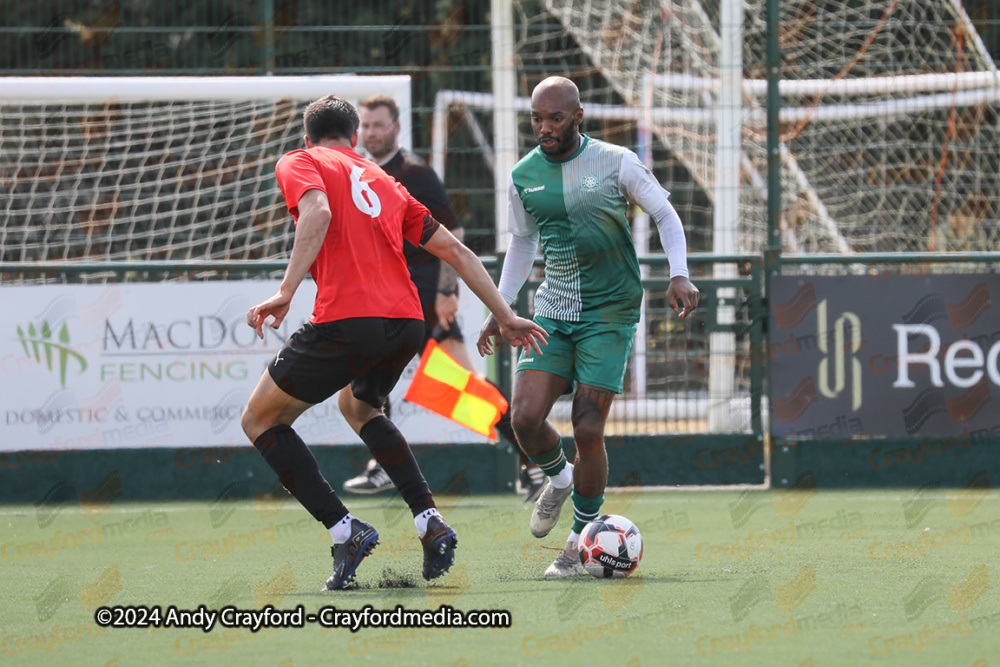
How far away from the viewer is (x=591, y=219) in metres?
5.72

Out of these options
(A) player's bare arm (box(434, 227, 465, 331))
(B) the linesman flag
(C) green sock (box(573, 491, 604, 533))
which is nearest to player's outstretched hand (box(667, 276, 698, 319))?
(C) green sock (box(573, 491, 604, 533))

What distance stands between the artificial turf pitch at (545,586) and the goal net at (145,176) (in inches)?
95.6

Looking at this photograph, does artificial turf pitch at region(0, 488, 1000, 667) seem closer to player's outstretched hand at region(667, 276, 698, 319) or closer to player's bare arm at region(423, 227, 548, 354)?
player's bare arm at region(423, 227, 548, 354)

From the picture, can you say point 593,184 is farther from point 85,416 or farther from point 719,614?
point 85,416

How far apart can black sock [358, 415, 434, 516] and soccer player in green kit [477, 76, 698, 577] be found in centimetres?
57

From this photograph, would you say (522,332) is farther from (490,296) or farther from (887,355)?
(887,355)

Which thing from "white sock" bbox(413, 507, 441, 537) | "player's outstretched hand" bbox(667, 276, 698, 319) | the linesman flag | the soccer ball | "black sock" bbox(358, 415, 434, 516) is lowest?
the linesman flag

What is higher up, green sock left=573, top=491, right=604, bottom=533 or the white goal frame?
the white goal frame

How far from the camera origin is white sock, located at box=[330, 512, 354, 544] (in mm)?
5113

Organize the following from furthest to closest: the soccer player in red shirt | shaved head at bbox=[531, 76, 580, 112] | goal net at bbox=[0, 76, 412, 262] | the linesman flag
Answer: goal net at bbox=[0, 76, 412, 262] < the linesman flag < shaved head at bbox=[531, 76, 580, 112] < the soccer player in red shirt

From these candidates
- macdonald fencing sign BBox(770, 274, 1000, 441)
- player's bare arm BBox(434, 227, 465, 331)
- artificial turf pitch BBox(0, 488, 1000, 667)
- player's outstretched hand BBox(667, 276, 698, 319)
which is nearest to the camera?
artificial turf pitch BBox(0, 488, 1000, 667)

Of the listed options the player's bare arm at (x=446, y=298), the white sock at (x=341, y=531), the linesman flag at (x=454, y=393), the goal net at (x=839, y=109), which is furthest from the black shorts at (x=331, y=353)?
the goal net at (x=839, y=109)

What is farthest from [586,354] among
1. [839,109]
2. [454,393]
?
[839,109]

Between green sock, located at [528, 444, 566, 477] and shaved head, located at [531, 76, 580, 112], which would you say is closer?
shaved head, located at [531, 76, 580, 112]
